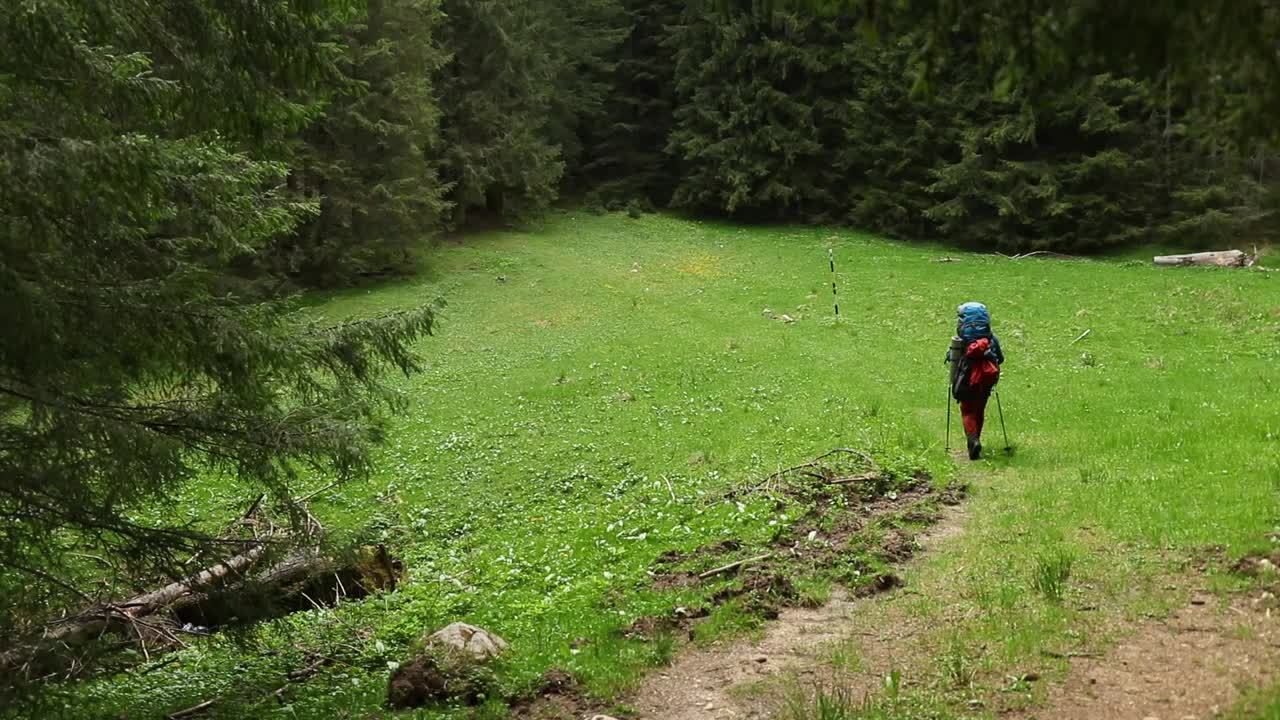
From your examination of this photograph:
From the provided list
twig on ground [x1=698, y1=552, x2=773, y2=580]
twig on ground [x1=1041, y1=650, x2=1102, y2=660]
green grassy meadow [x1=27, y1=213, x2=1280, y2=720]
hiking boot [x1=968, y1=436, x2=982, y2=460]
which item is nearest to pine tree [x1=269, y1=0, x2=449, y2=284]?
green grassy meadow [x1=27, y1=213, x2=1280, y2=720]

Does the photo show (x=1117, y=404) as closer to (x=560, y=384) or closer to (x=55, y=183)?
(x=560, y=384)

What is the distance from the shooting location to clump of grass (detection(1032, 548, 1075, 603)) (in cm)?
733

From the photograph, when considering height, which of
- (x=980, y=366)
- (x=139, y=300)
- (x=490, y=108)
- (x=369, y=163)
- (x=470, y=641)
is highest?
(x=490, y=108)

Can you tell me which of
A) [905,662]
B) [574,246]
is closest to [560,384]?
[905,662]

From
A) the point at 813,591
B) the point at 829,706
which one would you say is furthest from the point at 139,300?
the point at 813,591

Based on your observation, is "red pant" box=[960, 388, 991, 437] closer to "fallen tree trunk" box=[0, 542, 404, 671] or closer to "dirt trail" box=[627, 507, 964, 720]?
"dirt trail" box=[627, 507, 964, 720]

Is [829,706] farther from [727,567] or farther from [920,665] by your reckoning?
[727,567]

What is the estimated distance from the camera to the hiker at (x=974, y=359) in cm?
1243

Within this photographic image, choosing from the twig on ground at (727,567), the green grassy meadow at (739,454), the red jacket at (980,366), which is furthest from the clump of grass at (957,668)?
the red jacket at (980,366)

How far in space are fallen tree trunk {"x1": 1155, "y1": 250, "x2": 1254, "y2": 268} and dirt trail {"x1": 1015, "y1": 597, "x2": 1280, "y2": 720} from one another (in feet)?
95.7

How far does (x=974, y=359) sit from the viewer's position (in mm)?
12453

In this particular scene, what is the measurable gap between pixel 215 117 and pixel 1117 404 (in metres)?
14.0

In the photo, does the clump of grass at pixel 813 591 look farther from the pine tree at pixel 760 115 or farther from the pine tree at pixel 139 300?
the pine tree at pixel 760 115

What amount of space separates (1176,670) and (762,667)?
276cm
